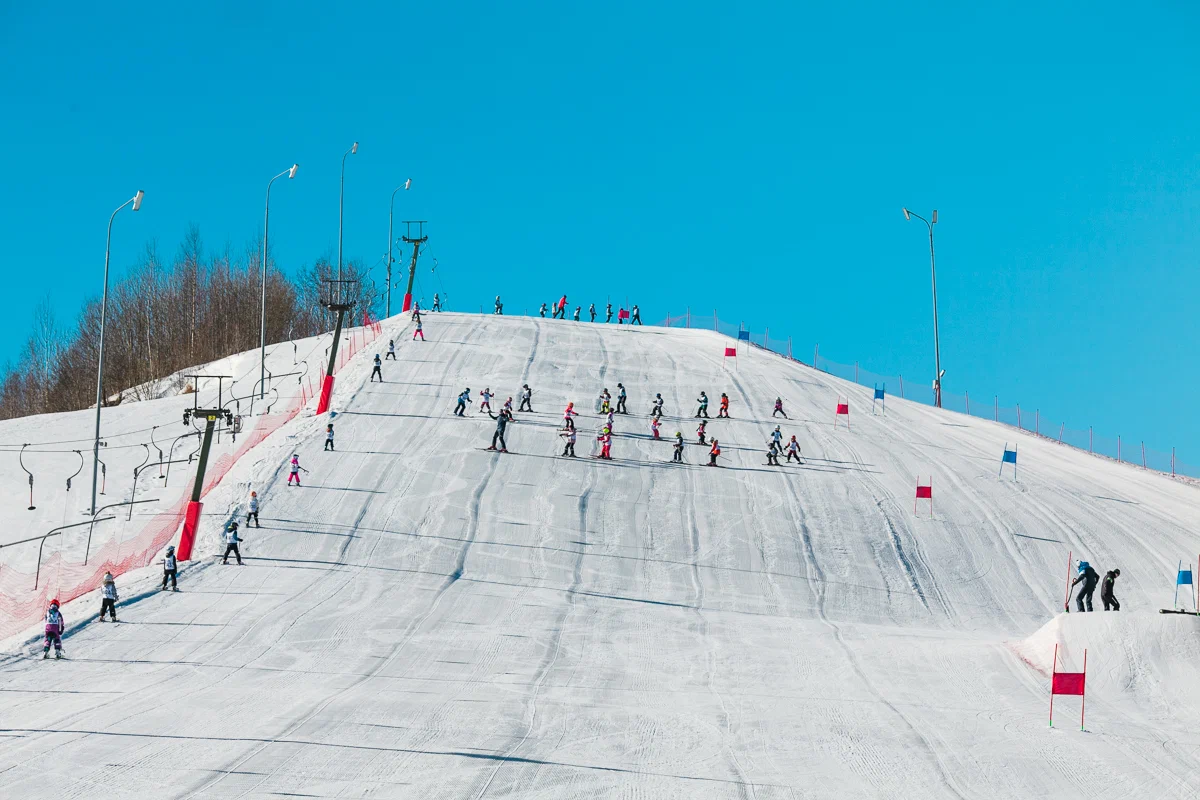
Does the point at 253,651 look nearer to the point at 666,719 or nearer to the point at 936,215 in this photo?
the point at 666,719

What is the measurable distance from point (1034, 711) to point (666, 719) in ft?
20.9

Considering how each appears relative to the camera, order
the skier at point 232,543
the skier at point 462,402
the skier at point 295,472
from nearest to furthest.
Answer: the skier at point 232,543 → the skier at point 295,472 → the skier at point 462,402

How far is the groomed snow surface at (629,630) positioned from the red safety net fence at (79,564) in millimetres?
1180

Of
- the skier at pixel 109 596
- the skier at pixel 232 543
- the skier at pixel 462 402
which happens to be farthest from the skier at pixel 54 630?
the skier at pixel 462 402

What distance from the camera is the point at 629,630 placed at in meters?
26.4

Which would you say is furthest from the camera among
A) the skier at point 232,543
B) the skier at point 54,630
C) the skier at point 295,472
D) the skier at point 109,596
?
the skier at point 295,472

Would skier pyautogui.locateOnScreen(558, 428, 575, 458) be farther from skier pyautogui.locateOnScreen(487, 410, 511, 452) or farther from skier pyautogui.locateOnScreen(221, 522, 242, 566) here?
skier pyautogui.locateOnScreen(221, 522, 242, 566)

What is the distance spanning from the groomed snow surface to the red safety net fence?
1180 mm

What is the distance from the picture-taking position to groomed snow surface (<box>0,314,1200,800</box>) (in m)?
16.6

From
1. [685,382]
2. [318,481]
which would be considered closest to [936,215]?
Result: [685,382]

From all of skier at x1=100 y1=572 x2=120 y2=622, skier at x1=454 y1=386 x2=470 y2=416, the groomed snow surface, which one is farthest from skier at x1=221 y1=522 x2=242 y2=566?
skier at x1=454 y1=386 x2=470 y2=416

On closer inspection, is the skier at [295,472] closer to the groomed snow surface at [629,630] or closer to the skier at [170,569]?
the groomed snow surface at [629,630]

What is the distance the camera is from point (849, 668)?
23.6m

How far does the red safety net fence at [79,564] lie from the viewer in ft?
90.0
